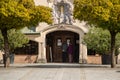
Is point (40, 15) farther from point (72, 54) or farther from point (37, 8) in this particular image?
point (72, 54)

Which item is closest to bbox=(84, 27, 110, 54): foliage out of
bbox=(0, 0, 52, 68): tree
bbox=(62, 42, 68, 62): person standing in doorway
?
bbox=(62, 42, 68, 62): person standing in doorway

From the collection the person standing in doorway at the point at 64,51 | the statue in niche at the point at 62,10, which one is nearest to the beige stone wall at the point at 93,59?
the person standing in doorway at the point at 64,51

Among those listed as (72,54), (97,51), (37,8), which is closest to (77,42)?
(72,54)

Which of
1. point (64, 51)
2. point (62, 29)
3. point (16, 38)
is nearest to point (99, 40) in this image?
point (62, 29)

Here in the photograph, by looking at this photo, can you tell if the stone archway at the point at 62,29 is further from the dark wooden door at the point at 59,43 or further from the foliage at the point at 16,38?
the foliage at the point at 16,38

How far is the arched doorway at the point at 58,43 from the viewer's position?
4219 centimetres

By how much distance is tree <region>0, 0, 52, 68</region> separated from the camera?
26.4 metres

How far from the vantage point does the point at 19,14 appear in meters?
26.5

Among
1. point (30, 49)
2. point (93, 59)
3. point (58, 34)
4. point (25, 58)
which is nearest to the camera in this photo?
point (93, 59)

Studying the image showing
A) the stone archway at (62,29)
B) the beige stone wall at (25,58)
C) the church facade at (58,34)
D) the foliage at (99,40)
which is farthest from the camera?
the beige stone wall at (25,58)

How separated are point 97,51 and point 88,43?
4.80 feet

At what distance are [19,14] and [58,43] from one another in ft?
53.1

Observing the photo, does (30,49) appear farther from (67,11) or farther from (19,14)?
(19,14)

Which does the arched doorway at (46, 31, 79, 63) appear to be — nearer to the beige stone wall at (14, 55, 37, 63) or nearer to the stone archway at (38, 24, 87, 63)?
the stone archway at (38, 24, 87, 63)
